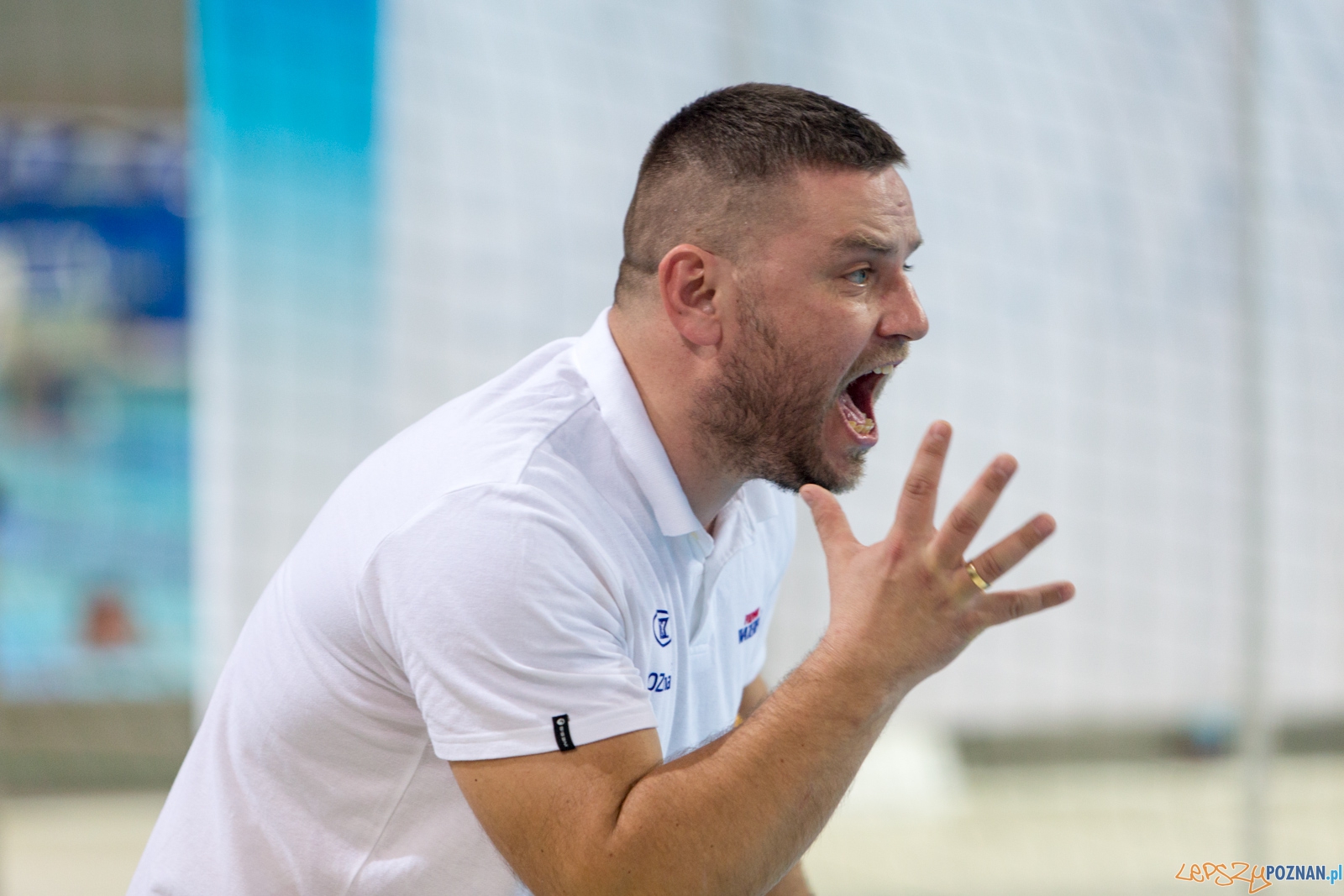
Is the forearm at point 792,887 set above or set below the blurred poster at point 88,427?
below

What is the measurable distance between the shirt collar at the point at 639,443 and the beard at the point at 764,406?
65 mm

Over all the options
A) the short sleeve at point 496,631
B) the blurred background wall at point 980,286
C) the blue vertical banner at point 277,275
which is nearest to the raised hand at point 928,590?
the short sleeve at point 496,631

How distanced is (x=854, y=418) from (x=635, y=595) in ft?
1.14

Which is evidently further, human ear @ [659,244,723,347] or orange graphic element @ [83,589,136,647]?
orange graphic element @ [83,589,136,647]

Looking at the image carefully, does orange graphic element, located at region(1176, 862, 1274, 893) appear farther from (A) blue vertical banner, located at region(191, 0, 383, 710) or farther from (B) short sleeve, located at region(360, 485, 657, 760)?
(A) blue vertical banner, located at region(191, 0, 383, 710)

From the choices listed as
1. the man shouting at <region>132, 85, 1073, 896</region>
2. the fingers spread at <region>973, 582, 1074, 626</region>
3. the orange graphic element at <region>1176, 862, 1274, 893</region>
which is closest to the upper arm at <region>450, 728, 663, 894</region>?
the man shouting at <region>132, 85, 1073, 896</region>

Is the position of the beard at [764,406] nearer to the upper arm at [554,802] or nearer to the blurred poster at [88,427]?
the upper arm at [554,802]

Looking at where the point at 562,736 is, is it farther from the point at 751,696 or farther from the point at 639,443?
the point at 751,696

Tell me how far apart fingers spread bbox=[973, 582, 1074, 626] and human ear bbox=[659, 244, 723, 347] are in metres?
0.38

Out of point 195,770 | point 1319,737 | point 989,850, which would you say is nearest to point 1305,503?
point 1319,737

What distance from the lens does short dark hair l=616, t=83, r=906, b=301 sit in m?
1.21

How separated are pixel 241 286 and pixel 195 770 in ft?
6.53

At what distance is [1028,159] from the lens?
115 inches

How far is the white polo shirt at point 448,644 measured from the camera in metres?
0.98
